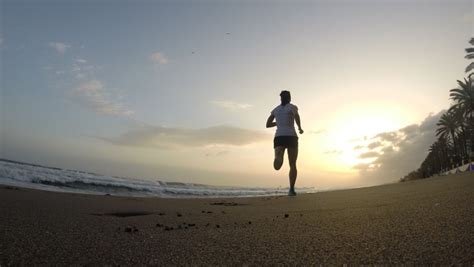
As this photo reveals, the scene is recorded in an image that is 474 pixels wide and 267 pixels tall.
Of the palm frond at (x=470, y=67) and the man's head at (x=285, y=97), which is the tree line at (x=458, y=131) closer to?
the palm frond at (x=470, y=67)

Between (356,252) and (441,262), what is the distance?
1.15 feet

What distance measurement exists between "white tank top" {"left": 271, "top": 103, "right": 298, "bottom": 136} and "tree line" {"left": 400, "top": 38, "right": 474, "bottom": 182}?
28.3m

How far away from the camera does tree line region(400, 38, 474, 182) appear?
3659 centimetres

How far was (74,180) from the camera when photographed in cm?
1669

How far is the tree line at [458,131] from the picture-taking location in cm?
3659

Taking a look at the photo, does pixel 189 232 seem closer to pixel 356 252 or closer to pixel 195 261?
pixel 195 261

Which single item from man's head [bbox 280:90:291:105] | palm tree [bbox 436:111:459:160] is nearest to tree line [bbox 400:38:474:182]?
palm tree [bbox 436:111:459:160]

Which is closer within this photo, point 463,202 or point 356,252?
point 356,252

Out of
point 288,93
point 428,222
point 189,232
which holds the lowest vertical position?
point 189,232

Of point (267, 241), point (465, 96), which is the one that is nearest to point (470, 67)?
point (465, 96)

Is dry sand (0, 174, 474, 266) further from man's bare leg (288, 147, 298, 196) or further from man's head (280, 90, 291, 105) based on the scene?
man's head (280, 90, 291, 105)

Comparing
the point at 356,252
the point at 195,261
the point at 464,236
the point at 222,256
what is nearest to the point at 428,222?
the point at 464,236

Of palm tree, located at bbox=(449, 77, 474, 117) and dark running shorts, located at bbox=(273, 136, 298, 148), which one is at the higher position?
palm tree, located at bbox=(449, 77, 474, 117)

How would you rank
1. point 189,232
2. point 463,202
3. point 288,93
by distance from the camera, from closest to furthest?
point 189,232 < point 463,202 < point 288,93
